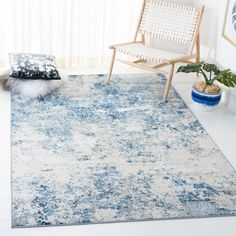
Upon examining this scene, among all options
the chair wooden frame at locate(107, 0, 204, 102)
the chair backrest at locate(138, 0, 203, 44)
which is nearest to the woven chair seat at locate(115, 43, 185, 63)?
the chair wooden frame at locate(107, 0, 204, 102)

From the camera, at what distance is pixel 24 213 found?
2.99m

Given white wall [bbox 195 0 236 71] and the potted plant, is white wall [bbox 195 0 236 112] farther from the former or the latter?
the potted plant

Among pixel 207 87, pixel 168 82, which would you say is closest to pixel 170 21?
pixel 168 82

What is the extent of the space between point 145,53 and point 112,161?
54.4 inches

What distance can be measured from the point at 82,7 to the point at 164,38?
803mm

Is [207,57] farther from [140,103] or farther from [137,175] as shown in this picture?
[137,175]

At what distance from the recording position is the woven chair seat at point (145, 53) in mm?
4555

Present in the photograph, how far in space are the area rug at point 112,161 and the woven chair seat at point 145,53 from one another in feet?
1.00

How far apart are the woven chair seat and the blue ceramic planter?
41 cm

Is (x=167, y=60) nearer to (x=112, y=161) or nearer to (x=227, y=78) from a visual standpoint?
(x=227, y=78)

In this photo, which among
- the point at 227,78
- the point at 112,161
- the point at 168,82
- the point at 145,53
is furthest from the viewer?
the point at 145,53

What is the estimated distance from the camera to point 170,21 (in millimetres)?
4965

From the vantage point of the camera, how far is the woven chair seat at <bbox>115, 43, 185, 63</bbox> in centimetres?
455

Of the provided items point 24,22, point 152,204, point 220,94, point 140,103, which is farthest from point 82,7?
point 152,204
